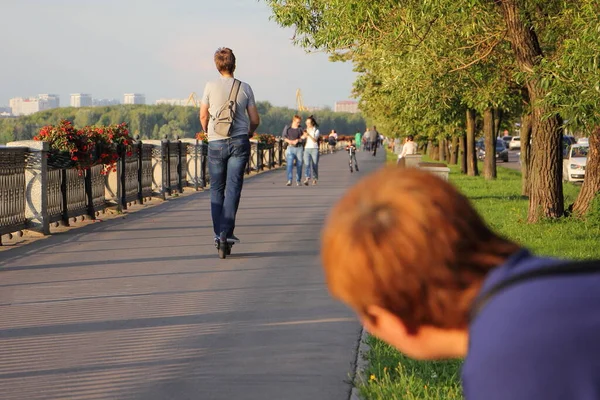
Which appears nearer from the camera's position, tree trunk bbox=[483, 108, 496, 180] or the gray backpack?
the gray backpack

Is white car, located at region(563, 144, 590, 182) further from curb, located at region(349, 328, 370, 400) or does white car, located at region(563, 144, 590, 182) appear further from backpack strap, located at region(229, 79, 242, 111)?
curb, located at region(349, 328, 370, 400)

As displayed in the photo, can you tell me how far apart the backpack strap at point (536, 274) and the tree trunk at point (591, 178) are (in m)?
16.4

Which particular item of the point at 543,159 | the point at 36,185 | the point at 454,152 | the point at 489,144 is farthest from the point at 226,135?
the point at 454,152

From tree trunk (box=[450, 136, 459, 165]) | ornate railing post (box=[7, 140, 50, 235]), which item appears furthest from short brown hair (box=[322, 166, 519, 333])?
tree trunk (box=[450, 136, 459, 165])

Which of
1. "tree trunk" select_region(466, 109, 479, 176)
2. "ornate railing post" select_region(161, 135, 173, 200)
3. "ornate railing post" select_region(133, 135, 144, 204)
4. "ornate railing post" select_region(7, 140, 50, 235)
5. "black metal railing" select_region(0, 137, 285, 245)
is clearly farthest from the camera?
"tree trunk" select_region(466, 109, 479, 176)

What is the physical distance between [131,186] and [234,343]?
43.6 feet

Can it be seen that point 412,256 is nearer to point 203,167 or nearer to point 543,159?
point 543,159

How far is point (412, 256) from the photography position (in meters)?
1.61

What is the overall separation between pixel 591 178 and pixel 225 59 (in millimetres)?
8430

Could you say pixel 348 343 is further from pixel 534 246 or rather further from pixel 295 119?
pixel 295 119

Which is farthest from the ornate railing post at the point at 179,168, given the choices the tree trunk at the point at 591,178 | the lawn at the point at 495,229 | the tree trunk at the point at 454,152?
the tree trunk at the point at 454,152

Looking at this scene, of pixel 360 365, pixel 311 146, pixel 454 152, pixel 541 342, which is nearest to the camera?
pixel 541 342

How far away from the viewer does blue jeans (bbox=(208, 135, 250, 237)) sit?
37.1 ft

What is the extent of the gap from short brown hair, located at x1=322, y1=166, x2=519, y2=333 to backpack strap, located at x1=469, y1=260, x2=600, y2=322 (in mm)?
47
